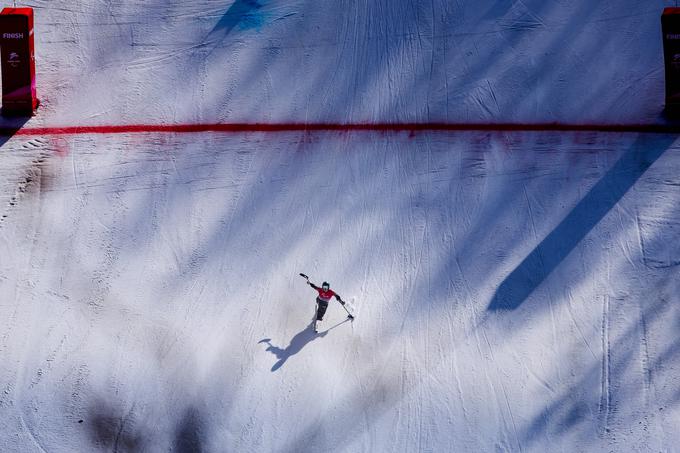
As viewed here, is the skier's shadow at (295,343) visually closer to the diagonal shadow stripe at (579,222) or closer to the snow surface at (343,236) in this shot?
the snow surface at (343,236)

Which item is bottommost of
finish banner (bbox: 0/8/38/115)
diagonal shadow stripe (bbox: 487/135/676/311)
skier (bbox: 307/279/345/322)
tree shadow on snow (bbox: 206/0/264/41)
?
skier (bbox: 307/279/345/322)

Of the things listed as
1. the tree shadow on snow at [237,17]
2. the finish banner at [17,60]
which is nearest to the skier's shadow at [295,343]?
the tree shadow on snow at [237,17]

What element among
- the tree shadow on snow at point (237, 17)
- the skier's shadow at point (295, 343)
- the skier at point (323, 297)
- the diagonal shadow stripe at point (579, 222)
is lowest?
the skier's shadow at point (295, 343)

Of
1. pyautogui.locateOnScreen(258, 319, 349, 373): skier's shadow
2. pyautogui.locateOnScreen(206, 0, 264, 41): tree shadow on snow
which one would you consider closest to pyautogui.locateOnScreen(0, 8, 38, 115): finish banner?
pyautogui.locateOnScreen(206, 0, 264, 41): tree shadow on snow

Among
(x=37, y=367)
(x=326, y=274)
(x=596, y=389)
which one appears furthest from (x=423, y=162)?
(x=37, y=367)

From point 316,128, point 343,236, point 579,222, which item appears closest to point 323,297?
point 343,236

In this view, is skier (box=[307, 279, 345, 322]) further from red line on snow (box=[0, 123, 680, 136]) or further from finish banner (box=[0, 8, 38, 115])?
finish banner (box=[0, 8, 38, 115])

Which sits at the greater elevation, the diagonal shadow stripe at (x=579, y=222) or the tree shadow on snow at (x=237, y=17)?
the tree shadow on snow at (x=237, y=17)

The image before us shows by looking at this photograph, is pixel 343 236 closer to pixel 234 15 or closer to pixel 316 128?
pixel 316 128
